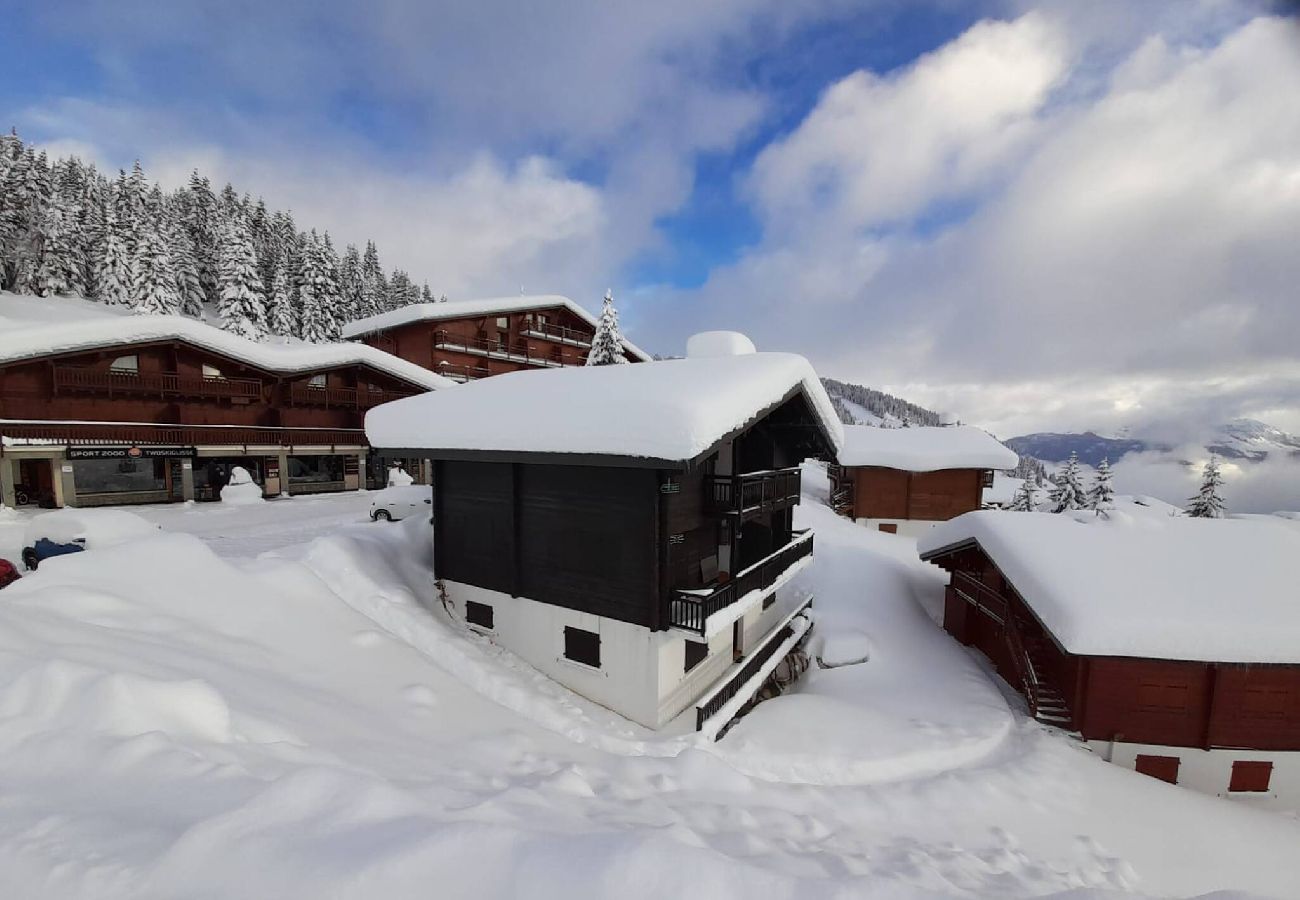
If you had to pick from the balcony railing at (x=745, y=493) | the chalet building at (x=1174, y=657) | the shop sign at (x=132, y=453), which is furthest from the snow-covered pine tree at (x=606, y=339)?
the chalet building at (x=1174, y=657)

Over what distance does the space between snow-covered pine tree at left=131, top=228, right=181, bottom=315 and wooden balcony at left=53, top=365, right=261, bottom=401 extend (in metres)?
28.1

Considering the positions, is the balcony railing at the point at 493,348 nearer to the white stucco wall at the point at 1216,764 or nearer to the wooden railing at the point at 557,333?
the wooden railing at the point at 557,333

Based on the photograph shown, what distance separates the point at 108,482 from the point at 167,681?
28043 mm

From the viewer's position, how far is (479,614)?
533 inches

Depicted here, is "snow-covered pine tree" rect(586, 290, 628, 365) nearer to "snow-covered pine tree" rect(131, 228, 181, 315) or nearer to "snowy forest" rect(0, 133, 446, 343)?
"snowy forest" rect(0, 133, 446, 343)

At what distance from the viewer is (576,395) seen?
1109 cm

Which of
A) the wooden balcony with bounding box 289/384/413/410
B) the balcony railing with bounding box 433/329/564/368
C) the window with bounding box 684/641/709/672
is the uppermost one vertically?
the balcony railing with bounding box 433/329/564/368

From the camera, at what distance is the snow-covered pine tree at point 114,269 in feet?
148

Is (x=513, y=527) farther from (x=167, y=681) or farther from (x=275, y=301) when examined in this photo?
(x=275, y=301)

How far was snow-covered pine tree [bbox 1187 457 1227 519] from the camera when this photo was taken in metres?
35.1

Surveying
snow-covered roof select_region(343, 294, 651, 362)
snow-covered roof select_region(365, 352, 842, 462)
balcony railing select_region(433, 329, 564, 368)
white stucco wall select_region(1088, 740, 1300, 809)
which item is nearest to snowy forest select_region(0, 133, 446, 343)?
snow-covered roof select_region(343, 294, 651, 362)

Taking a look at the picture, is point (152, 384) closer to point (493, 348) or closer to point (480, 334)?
point (480, 334)

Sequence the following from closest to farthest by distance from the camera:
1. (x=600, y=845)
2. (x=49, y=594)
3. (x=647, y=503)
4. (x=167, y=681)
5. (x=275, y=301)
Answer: (x=600, y=845) < (x=167, y=681) < (x=49, y=594) < (x=647, y=503) < (x=275, y=301)

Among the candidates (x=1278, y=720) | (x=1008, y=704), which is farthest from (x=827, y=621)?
(x=1278, y=720)
